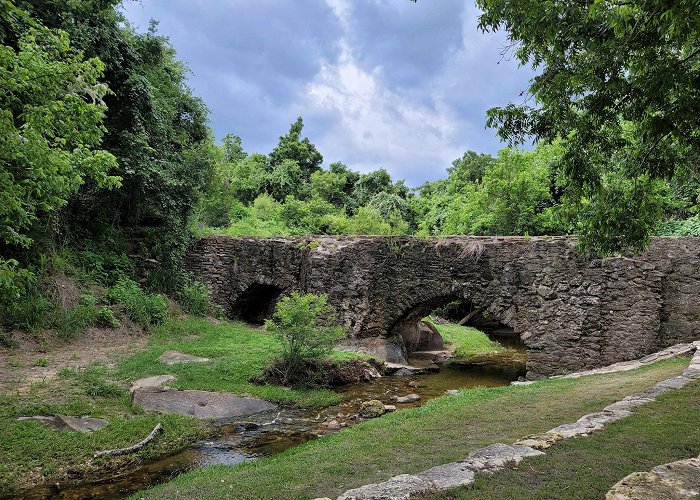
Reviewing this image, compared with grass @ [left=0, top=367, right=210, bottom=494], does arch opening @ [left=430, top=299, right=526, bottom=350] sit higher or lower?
higher

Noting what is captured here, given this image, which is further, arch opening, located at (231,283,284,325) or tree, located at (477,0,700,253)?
arch opening, located at (231,283,284,325)

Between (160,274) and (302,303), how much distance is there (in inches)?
308

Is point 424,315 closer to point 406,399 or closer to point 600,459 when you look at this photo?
point 406,399

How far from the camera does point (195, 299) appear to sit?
15969 millimetres

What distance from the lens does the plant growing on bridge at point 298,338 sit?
9.77 metres

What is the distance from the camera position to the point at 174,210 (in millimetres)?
15688

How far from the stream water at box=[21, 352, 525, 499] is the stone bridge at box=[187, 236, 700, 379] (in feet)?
7.29

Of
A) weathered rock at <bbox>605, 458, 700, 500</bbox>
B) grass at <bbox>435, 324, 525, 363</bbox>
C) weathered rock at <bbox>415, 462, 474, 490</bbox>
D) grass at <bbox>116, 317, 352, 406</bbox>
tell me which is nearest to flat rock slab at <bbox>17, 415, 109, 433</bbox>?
grass at <bbox>116, 317, 352, 406</bbox>

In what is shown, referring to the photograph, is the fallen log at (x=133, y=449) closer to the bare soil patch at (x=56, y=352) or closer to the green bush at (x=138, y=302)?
the bare soil patch at (x=56, y=352)

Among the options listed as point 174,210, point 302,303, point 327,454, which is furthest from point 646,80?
point 174,210

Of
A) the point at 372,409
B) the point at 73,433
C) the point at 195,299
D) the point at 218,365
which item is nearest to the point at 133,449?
the point at 73,433

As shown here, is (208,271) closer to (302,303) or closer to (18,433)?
(302,303)

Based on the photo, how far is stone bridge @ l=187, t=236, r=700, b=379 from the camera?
11117 millimetres

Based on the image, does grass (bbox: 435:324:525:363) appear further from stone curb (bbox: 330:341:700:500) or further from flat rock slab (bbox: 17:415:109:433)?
flat rock slab (bbox: 17:415:109:433)
